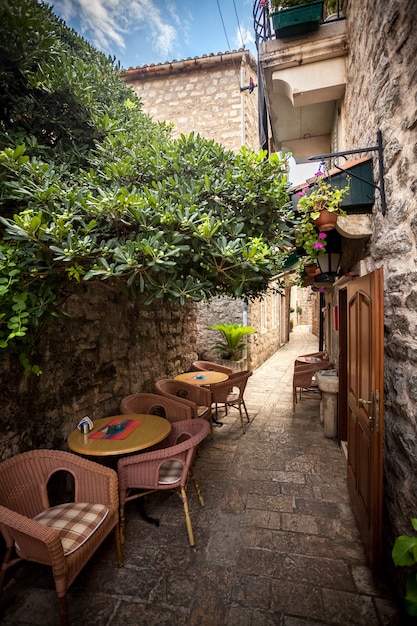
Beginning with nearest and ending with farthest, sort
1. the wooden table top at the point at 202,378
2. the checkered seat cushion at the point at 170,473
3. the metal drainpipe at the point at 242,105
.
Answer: the checkered seat cushion at the point at 170,473
the wooden table top at the point at 202,378
the metal drainpipe at the point at 242,105

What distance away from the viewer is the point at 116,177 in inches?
103

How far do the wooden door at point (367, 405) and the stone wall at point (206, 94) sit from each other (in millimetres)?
7400

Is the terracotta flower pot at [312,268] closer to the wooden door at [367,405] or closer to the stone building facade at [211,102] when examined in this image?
the wooden door at [367,405]

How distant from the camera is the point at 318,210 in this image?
2.70 meters

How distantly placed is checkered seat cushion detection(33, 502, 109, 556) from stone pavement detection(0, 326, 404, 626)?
1.45 ft

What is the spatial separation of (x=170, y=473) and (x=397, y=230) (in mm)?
2651

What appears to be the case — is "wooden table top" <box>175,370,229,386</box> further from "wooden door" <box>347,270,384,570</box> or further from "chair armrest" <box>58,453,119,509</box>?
"chair armrest" <box>58,453,119,509</box>

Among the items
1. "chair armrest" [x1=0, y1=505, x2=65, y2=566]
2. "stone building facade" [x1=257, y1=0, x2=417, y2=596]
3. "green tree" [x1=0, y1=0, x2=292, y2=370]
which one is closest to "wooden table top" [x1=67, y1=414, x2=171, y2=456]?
"chair armrest" [x1=0, y1=505, x2=65, y2=566]

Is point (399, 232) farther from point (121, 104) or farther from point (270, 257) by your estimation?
point (121, 104)

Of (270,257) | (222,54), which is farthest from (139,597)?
(222,54)

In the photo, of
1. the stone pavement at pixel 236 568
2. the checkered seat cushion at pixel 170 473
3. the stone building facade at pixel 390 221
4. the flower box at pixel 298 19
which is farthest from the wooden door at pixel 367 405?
the flower box at pixel 298 19

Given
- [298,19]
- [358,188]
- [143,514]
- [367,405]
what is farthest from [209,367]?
[298,19]

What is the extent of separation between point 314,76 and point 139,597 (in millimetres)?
5387

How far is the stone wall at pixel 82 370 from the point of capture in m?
2.47
